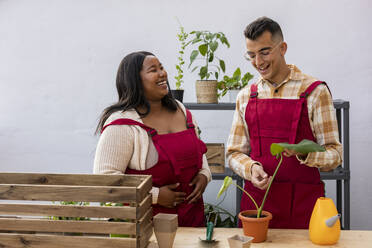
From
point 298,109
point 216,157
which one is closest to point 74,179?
point 298,109

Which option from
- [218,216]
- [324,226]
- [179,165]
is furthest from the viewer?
[218,216]

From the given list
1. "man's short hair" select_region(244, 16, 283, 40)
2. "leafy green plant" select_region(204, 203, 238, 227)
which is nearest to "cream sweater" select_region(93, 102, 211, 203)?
"man's short hair" select_region(244, 16, 283, 40)

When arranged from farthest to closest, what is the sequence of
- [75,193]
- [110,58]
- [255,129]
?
[110,58], [255,129], [75,193]

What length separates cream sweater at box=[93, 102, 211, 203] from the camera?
169 centimetres

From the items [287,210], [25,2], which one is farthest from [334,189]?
[25,2]

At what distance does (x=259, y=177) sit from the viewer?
1.76 m

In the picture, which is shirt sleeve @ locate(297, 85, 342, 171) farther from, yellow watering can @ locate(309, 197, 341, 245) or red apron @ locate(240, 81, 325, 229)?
yellow watering can @ locate(309, 197, 341, 245)

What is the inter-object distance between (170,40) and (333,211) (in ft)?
7.73

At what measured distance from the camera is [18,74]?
3504 millimetres

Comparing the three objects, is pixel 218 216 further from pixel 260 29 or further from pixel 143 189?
pixel 143 189

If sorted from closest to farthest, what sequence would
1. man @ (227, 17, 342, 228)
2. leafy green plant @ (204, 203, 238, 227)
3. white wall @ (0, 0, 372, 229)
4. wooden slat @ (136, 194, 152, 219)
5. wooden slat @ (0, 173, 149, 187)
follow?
wooden slat @ (136, 194, 152, 219), wooden slat @ (0, 173, 149, 187), man @ (227, 17, 342, 228), leafy green plant @ (204, 203, 238, 227), white wall @ (0, 0, 372, 229)

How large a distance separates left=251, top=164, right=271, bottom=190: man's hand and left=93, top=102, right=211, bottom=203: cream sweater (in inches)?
17.3

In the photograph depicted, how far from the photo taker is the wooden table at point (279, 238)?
1.39 meters

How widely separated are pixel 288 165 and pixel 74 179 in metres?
1.06
